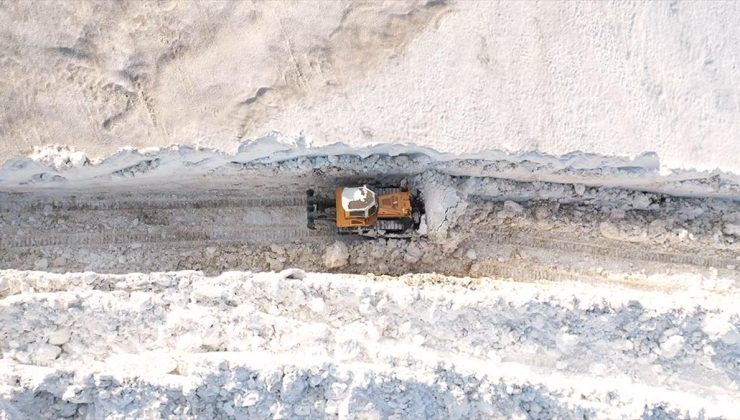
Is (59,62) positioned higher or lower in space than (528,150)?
higher

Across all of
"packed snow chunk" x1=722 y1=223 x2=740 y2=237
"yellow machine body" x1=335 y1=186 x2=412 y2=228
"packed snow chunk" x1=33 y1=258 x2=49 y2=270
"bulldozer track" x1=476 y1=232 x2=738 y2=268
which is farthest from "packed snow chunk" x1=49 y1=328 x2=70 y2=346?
"packed snow chunk" x1=722 y1=223 x2=740 y2=237

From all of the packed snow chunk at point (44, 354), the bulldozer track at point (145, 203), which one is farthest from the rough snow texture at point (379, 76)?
the packed snow chunk at point (44, 354)

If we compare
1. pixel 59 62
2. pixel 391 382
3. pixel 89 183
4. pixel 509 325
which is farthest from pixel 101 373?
pixel 509 325

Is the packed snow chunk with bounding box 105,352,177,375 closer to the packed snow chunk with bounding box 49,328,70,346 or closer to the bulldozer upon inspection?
the packed snow chunk with bounding box 49,328,70,346

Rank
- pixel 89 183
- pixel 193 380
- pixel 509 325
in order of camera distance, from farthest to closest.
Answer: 1. pixel 89 183
2. pixel 509 325
3. pixel 193 380

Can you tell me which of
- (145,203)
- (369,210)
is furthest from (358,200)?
(145,203)

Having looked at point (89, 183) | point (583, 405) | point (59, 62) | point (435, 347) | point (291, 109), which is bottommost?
point (583, 405)

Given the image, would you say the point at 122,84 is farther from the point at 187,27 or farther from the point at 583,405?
the point at 583,405

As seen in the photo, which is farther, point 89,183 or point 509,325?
point 89,183
